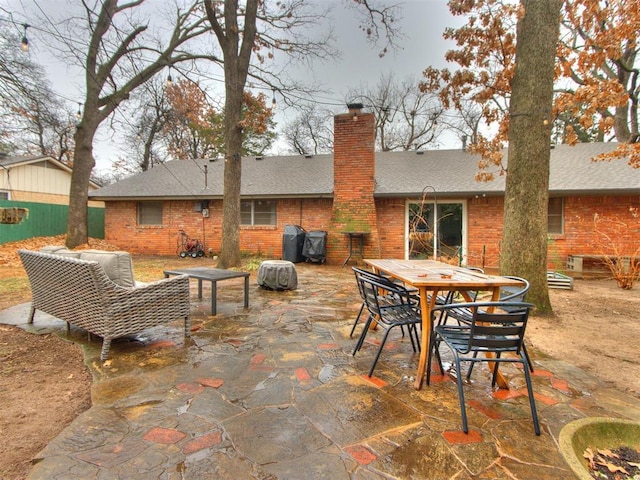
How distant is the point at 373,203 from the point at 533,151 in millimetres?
5970

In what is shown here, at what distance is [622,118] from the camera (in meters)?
14.0

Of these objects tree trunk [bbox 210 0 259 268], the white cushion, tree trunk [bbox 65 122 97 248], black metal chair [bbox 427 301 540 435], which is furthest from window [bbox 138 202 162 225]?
black metal chair [bbox 427 301 540 435]

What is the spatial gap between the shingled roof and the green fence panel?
2050 millimetres

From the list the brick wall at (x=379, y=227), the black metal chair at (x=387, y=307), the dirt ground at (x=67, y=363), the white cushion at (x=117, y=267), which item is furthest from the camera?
the brick wall at (x=379, y=227)

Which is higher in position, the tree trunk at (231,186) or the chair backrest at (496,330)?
the tree trunk at (231,186)

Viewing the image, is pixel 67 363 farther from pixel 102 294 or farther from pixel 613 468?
pixel 613 468

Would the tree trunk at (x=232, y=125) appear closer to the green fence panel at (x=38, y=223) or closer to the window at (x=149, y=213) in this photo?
the window at (x=149, y=213)

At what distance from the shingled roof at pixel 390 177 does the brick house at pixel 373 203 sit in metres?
0.04

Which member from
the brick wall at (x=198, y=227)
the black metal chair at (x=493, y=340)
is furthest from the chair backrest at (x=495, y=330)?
the brick wall at (x=198, y=227)

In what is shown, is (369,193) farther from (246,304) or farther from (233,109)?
(246,304)

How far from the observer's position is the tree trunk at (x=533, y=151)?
4434 millimetres

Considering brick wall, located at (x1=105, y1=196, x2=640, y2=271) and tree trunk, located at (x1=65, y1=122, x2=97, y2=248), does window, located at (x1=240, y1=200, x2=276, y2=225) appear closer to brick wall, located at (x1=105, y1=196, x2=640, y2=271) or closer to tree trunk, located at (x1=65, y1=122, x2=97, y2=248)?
brick wall, located at (x1=105, y1=196, x2=640, y2=271)

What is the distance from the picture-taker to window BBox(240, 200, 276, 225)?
38.9 ft

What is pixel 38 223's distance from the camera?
1255cm
